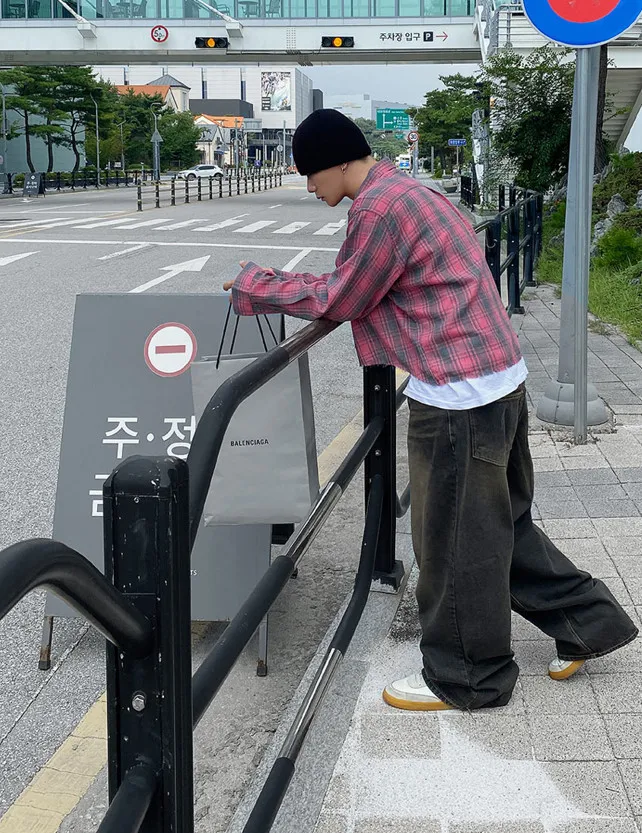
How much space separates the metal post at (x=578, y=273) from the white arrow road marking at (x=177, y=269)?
294 inches

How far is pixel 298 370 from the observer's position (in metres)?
2.91

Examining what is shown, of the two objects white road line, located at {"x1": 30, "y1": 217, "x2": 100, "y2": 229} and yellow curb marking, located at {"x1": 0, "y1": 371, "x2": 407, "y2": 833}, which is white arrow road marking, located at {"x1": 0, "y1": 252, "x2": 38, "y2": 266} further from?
yellow curb marking, located at {"x1": 0, "y1": 371, "x2": 407, "y2": 833}

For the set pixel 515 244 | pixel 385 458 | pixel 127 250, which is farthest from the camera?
pixel 127 250

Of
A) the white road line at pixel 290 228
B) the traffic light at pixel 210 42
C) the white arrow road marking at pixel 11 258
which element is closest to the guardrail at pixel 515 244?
the white arrow road marking at pixel 11 258

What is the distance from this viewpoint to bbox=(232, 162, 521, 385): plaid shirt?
2.53m

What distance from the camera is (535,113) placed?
19891mm

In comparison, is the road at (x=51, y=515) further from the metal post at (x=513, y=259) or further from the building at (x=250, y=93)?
the building at (x=250, y=93)

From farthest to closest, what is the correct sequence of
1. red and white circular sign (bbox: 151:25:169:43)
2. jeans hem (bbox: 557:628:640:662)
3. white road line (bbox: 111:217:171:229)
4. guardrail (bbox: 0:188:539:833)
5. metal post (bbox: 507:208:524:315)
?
red and white circular sign (bbox: 151:25:169:43)
white road line (bbox: 111:217:171:229)
metal post (bbox: 507:208:524:315)
jeans hem (bbox: 557:628:640:662)
guardrail (bbox: 0:188:539:833)

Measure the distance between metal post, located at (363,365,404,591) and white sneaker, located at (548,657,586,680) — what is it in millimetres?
727

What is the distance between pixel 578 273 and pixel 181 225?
19.2 meters

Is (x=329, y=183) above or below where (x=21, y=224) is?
above

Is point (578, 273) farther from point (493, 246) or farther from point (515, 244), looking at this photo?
Answer: point (515, 244)

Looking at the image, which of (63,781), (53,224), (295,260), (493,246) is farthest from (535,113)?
(63,781)

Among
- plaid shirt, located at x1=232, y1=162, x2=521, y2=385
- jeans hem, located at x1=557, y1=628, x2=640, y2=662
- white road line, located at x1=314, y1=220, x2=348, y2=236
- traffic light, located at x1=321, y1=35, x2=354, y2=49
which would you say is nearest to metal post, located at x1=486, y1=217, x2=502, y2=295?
jeans hem, located at x1=557, y1=628, x2=640, y2=662
